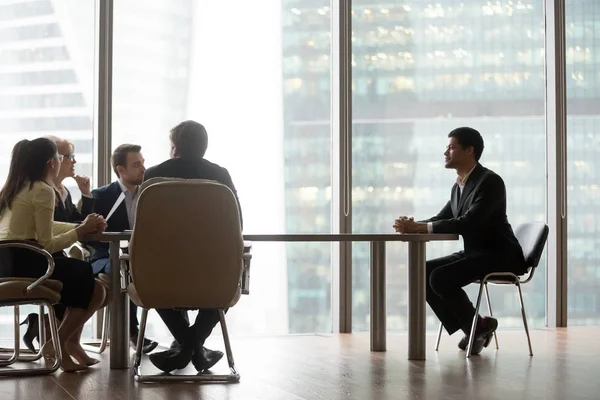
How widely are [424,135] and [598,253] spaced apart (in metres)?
1.64

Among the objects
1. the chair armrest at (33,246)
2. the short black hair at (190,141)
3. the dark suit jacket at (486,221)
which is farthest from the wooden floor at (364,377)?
the short black hair at (190,141)

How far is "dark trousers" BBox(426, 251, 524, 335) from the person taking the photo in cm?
516

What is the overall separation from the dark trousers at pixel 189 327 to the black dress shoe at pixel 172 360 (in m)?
0.04

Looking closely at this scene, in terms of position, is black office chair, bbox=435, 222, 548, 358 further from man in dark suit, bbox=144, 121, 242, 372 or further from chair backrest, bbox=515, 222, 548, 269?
man in dark suit, bbox=144, 121, 242, 372

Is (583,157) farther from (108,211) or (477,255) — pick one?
(108,211)

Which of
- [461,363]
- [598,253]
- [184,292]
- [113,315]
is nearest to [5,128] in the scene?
[113,315]

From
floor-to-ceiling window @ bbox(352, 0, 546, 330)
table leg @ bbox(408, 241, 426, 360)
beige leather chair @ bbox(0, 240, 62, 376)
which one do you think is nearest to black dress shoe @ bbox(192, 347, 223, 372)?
beige leather chair @ bbox(0, 240, 62, 376)

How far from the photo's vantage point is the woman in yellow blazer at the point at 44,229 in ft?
13.9

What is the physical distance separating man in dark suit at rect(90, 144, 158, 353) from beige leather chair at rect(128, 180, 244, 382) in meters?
1.33

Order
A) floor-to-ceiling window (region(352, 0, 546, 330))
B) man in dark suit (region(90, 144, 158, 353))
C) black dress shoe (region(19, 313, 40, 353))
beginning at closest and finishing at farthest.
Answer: black dress shoe (region(19, 313, 40, 353)) < man in dark suit (region(90, 144, 158, 353)) < floor-to-ceiling window (region(352, 0, 546, 330))

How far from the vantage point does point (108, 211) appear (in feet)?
17.5

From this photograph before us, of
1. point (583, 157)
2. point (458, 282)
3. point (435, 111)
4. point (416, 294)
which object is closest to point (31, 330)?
point (416, 294)

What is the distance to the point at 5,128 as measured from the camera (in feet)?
20.3

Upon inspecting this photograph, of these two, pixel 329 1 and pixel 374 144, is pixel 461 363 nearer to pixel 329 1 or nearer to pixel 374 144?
pixel 374 144
